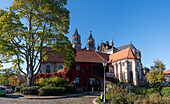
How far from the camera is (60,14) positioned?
64.9ft

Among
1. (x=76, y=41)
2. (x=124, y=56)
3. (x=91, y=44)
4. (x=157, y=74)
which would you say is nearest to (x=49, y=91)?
(x=157, y=74)

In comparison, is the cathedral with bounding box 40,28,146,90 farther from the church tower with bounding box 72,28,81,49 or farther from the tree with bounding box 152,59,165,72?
the church tower with bounding box 72,28,81,49

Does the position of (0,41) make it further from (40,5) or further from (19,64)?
(40,5)

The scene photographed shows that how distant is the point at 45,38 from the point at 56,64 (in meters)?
18.6

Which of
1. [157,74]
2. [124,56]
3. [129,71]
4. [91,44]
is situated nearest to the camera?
[157,74]

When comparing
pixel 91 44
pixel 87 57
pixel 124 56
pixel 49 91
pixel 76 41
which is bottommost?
pixel 49 91

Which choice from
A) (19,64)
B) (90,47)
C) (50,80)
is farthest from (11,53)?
(90,47)

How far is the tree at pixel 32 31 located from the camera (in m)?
17.8

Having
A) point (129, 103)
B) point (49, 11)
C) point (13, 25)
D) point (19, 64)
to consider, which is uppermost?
point (49, 11)

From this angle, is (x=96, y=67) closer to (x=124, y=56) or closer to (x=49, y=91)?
(x=124, y=56)

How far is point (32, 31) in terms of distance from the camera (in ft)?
63.7

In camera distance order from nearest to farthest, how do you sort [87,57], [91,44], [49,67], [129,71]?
[87,57] → [49,67] → [129,71] → [91,44]

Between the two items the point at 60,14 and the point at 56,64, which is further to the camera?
the point at 56,64

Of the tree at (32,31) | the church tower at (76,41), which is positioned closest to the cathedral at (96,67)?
the tree at (32,31)
